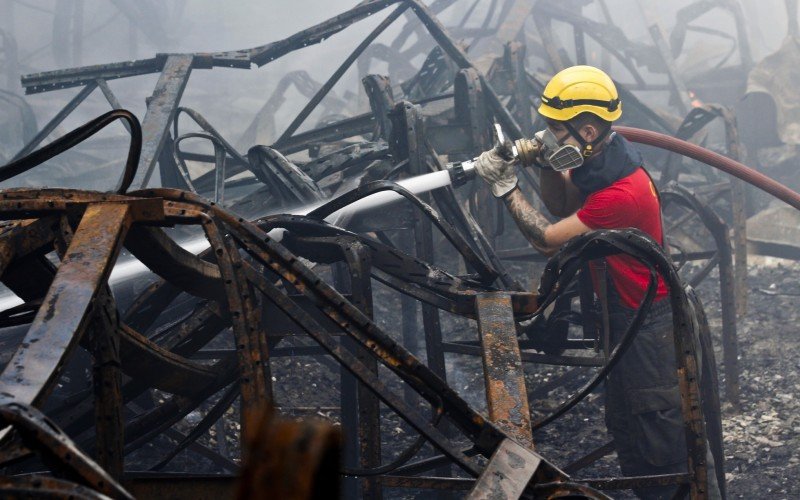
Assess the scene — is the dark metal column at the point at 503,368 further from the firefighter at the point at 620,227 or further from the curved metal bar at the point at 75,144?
the curved metal bar at the point at 75,144

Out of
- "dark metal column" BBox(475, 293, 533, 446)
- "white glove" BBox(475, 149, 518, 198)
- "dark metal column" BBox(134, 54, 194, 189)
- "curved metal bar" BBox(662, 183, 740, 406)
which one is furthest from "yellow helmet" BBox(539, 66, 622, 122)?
"dark metal column" BBox(134, 54, 194, 189)

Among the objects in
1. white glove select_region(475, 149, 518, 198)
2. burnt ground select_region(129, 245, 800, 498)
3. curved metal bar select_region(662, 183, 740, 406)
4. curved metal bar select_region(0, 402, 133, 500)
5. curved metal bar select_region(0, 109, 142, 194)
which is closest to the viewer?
curved metal bar select_region(0, 402, 133, 500)

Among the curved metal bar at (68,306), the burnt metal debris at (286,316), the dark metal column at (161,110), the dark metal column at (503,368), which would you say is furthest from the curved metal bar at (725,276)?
the curved metal bar at (68,306)

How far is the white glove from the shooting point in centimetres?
347

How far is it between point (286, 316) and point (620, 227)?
1.57 meters

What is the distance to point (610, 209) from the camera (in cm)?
324

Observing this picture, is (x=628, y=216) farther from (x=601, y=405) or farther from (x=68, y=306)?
(x=68, y=306)

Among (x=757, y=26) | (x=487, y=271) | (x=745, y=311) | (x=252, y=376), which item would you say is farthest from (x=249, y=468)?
(x=757, y=26)

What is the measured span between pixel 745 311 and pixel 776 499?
8.70ft

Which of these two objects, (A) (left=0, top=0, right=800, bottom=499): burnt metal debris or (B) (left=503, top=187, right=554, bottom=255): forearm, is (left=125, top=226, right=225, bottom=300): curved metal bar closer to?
(A) (left=0, top=0, right=800, bottom=499): burnt metal debris

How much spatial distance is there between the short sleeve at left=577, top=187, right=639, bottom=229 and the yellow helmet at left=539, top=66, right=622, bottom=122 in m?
0.37

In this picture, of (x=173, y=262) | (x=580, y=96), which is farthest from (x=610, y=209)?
(x=173, y=262)

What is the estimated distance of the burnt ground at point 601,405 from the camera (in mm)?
4102

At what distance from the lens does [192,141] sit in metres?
12.9
